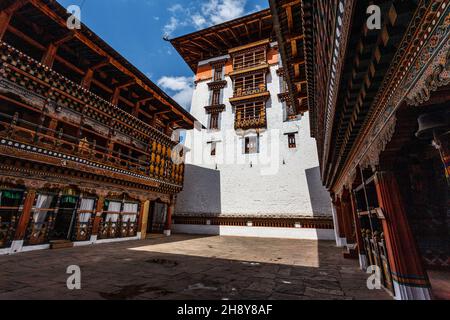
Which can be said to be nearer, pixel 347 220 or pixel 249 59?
A: pixel 347 220

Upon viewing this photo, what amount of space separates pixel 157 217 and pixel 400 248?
1352 cm

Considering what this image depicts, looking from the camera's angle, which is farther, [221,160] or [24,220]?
[221,160]

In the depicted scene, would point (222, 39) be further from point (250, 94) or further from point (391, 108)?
point (391, 108)

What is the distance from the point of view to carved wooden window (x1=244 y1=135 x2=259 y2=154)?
50.0 feet

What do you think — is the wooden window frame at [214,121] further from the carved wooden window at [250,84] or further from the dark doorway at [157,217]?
the dark doorway at [157,217]

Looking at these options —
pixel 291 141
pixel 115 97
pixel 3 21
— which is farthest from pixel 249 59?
pixel 3 21

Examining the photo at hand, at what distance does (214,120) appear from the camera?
1731cm

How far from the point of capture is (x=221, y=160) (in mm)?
15820

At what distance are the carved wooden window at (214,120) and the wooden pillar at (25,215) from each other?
1205cm

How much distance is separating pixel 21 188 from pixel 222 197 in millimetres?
10499

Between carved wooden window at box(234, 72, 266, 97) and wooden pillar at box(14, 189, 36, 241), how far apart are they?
1421cm

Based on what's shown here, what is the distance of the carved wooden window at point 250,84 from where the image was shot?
16730mm
